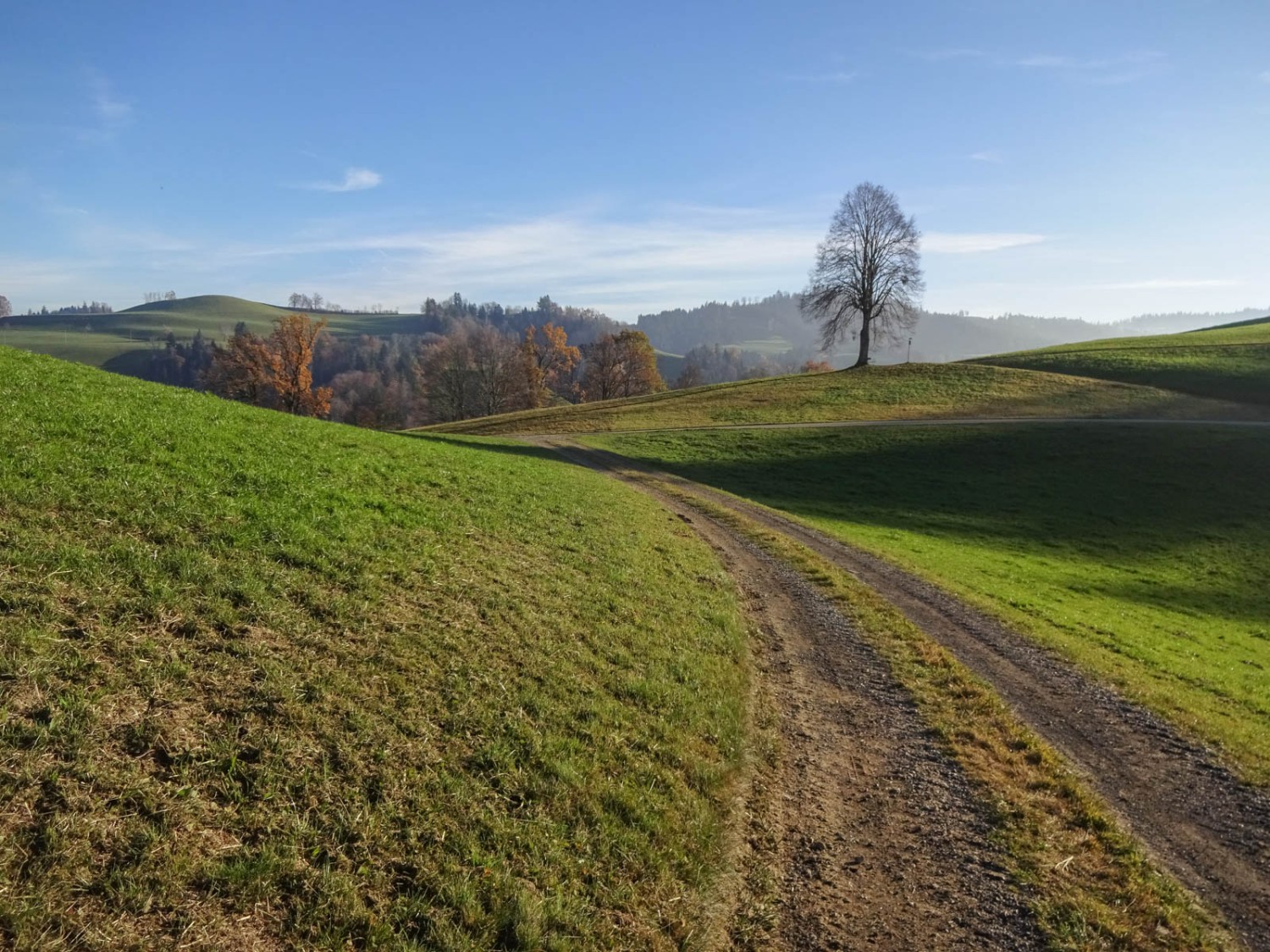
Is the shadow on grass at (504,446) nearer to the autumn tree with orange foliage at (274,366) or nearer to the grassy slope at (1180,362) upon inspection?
the autumn tree with orange foliage at (274,366)

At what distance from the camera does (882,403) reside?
2231 inches

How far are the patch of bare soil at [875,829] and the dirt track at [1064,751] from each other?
3 cm

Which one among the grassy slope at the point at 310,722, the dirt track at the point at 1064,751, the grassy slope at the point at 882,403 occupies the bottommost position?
the dirt track at the point at 1064,751

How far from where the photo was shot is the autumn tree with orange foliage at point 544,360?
92875mm

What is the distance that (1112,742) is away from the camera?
1058 cm

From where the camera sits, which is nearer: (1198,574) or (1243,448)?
(1198,574)

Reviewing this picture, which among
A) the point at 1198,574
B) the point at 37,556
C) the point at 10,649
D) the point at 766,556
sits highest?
the point at 37,556

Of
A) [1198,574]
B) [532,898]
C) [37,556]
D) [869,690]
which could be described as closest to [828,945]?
[532,898]

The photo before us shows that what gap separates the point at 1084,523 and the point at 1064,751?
24252 millimetres

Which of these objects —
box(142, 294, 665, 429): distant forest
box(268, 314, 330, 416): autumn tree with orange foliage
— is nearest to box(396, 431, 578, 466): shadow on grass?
box(268, 314, 330, 416): autumn tree with orange foliage

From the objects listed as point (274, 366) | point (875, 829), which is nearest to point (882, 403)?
point (875, 829)

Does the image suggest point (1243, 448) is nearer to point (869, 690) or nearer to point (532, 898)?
point (869, 690)

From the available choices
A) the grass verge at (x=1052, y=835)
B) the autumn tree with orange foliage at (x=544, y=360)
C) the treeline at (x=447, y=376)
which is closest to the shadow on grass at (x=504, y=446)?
Result: the grass verge at (x=1052, y=835)

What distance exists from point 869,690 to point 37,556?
12761mm
